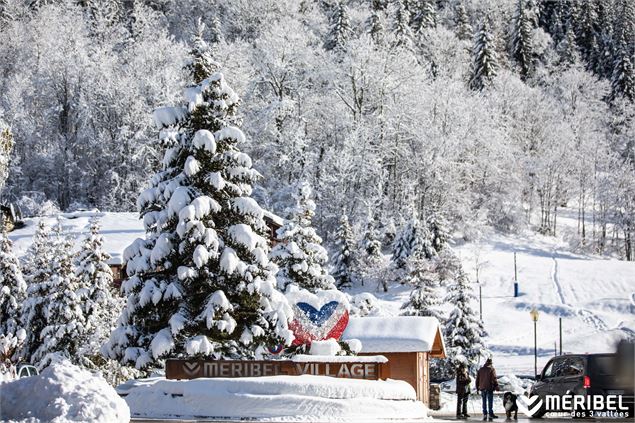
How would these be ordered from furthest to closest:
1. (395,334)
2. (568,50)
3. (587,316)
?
(568,50), (587,316), (395,334)

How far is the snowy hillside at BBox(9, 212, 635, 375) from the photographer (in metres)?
51.4

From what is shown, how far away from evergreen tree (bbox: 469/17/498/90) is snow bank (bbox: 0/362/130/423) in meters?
89.0

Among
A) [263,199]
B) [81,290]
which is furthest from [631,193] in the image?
[81,290]

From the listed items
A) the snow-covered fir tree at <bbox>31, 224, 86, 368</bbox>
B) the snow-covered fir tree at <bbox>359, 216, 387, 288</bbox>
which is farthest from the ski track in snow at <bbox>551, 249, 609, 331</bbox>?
the snow-covered fir tree at <bbox>31, 224, 86, 368</bbox>

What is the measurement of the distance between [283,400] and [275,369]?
2.34 meters

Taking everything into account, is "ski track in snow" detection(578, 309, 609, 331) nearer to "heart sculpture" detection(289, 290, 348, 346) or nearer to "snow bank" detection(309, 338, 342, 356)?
"heart sculpture" detection(289, 290, 348, 346)

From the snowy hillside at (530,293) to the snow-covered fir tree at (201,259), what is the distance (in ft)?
75.9

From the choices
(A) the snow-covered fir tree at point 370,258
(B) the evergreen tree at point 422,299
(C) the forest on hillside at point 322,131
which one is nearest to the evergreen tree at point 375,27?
(C) the forest on hillside at point 322,131

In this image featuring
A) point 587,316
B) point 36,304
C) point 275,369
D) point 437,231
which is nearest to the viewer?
point 275,369

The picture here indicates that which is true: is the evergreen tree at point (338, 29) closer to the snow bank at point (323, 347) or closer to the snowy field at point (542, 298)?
the snowy field at point (542, 298)

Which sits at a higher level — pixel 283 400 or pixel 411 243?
pixel 411 243

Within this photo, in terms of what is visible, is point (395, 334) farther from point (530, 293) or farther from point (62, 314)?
point (530, 293)

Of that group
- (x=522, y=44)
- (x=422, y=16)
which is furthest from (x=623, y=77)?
(x=422, y=16)

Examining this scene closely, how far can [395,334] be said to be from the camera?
3334cm
